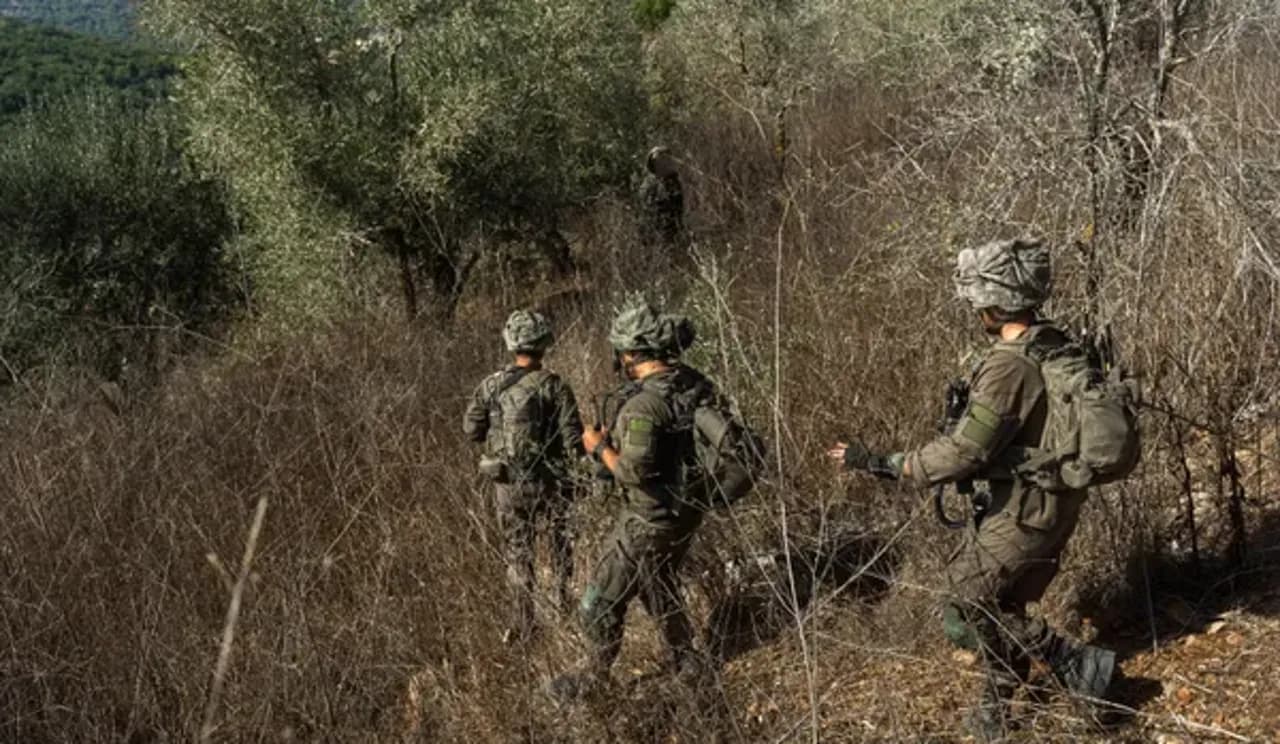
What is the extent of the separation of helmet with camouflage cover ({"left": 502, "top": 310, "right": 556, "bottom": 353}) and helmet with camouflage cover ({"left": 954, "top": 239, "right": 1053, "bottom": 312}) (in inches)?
70.1

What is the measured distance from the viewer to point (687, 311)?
21.6 ft

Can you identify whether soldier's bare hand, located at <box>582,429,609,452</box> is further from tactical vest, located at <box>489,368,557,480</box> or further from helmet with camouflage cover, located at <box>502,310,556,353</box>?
helmet with camouflage cover, located at <box>502,310,556,353</box>

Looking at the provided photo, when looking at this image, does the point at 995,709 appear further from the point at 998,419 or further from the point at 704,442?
the point at 704,442

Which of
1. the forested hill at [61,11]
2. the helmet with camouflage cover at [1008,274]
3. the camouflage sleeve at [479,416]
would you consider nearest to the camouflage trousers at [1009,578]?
the helmet with camouflage cover at [1008,274]

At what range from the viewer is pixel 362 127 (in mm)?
10008

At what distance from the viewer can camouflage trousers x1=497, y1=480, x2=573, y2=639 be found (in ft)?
12.8

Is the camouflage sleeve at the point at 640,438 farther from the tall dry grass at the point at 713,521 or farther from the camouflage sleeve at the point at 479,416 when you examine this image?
the camouflage sleeve at the point at 479,416

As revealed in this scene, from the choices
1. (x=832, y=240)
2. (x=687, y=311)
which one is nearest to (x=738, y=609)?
(x=687, y=311)

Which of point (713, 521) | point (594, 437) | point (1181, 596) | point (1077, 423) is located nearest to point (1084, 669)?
point (1077, 423)

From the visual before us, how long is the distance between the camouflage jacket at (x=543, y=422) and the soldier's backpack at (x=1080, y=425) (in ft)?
5.82

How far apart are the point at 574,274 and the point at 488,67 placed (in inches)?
106

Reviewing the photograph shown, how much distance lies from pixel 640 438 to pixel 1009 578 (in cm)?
114

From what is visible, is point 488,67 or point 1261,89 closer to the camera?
point 1261,89

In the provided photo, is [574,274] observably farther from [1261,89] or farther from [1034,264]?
[1034,264]
